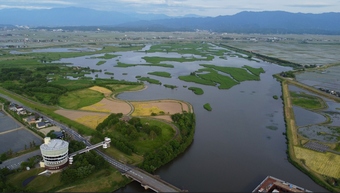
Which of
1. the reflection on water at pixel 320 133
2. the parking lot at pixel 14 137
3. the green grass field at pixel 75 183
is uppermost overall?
the reflection on water at pixel 320 133

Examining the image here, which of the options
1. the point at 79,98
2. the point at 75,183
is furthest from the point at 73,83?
the point at 75,183

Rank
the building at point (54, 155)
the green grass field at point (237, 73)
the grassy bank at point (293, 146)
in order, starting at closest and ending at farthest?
the building at point (54, 155)
the grassy bank at point (293, 146)
the green grass field at point (237, 73)

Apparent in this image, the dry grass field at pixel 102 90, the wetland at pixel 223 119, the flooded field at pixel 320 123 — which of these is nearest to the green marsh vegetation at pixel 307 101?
the flooded field at pixel 320 123

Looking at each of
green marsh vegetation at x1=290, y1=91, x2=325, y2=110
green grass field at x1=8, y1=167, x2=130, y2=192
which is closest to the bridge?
green grass field at x1=8, y1=167, x2=130, y2=192

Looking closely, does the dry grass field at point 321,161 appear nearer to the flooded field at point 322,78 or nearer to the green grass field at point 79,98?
the green grass field at point 79,98

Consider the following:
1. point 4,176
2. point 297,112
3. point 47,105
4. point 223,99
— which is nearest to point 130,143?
point 4,176

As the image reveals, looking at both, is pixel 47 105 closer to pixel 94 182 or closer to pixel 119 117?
pixel 119 117
